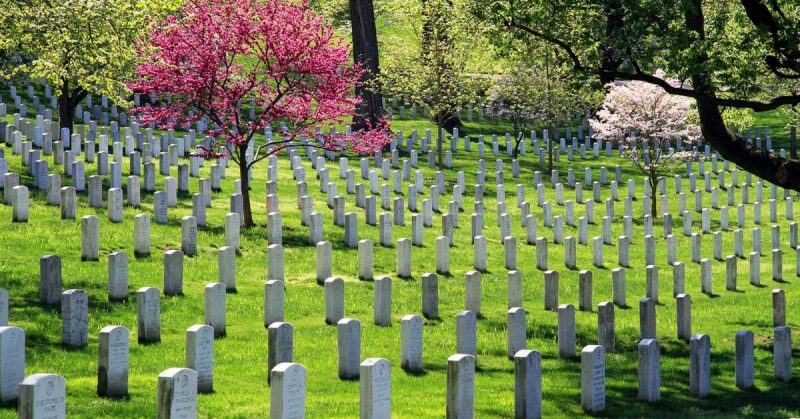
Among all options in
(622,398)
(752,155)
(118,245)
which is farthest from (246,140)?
(622,398)

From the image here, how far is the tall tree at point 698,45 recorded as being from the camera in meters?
16.6

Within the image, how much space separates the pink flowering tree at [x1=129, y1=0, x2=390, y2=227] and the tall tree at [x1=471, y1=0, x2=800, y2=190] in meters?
6.15

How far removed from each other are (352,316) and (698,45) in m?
5.89

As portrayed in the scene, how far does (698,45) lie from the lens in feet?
54.3

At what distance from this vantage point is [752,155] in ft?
57.4

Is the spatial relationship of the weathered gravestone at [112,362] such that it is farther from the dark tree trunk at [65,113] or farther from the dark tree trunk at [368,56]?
the dark tree trunk at [368,56]

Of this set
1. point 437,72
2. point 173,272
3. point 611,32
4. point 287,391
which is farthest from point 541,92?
point 287,391

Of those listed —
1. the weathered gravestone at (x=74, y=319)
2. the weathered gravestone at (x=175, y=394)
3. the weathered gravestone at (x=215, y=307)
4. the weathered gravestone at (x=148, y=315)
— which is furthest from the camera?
the weathered gravestone at (x=215, y=307)

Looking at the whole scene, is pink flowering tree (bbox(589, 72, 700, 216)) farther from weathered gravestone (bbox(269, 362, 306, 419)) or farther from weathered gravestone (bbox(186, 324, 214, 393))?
weathered gravestone (bbox(269, 362, 306, 419))

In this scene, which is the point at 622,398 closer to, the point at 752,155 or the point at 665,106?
the point at 752,155

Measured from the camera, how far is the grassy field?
1305 cm

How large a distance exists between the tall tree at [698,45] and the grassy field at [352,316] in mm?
2953

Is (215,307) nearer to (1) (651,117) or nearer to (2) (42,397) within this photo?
(2) (42,397)

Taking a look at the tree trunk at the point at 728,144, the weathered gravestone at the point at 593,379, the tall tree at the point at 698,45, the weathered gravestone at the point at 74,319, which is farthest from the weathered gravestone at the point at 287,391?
the tree trunk at the point at 728,144
